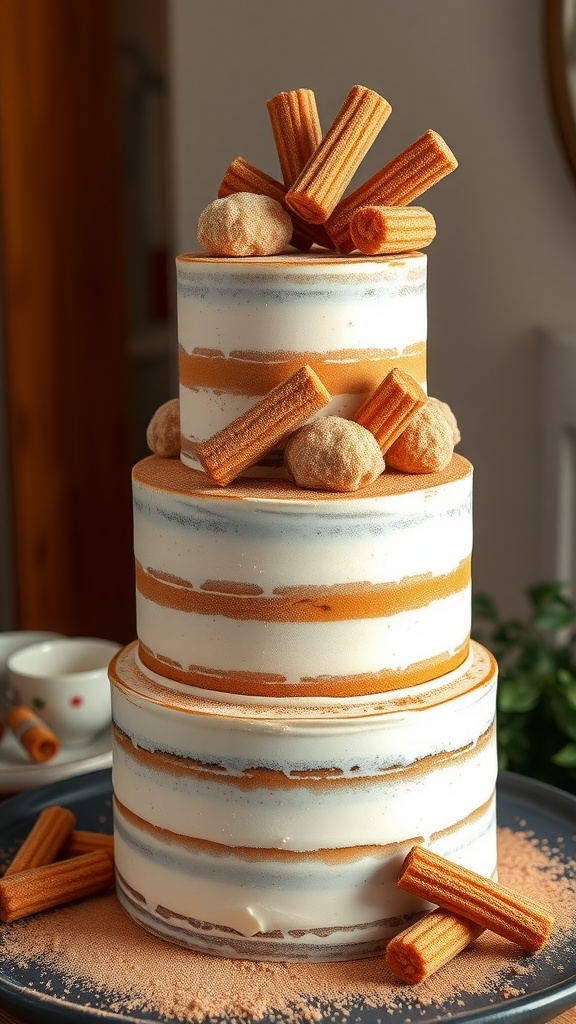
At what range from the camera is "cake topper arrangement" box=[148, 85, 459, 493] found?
99 centimetres

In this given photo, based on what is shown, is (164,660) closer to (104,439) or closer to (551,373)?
(551,373)

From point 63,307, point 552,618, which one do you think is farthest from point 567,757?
point 63,307

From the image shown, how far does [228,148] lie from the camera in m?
2.27

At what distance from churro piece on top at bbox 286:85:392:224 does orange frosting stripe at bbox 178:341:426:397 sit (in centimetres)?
12

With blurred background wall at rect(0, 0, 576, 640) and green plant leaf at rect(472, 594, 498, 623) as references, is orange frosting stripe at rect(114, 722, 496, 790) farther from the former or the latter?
blurred background wall at rect(0, 0, 576, 640)

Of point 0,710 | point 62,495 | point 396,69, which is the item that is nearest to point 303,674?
point 0,710

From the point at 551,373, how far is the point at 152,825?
110 centimetres

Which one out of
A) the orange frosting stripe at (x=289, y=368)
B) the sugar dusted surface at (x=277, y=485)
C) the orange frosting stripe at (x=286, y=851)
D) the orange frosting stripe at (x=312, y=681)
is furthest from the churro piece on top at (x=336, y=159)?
the orange frosting stripe at (x=286, y=851)

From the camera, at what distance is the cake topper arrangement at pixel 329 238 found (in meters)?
0.99

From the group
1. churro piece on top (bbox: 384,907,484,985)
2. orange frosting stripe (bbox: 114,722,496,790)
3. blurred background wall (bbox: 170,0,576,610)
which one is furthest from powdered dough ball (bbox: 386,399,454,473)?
blurred background wall (bbox: 170,0,576,610)

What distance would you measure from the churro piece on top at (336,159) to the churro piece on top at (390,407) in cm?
15

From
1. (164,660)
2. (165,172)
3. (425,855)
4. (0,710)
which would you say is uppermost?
(165,172)

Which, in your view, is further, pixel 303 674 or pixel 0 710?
pixel 0 710

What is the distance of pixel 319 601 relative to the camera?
1.00m
